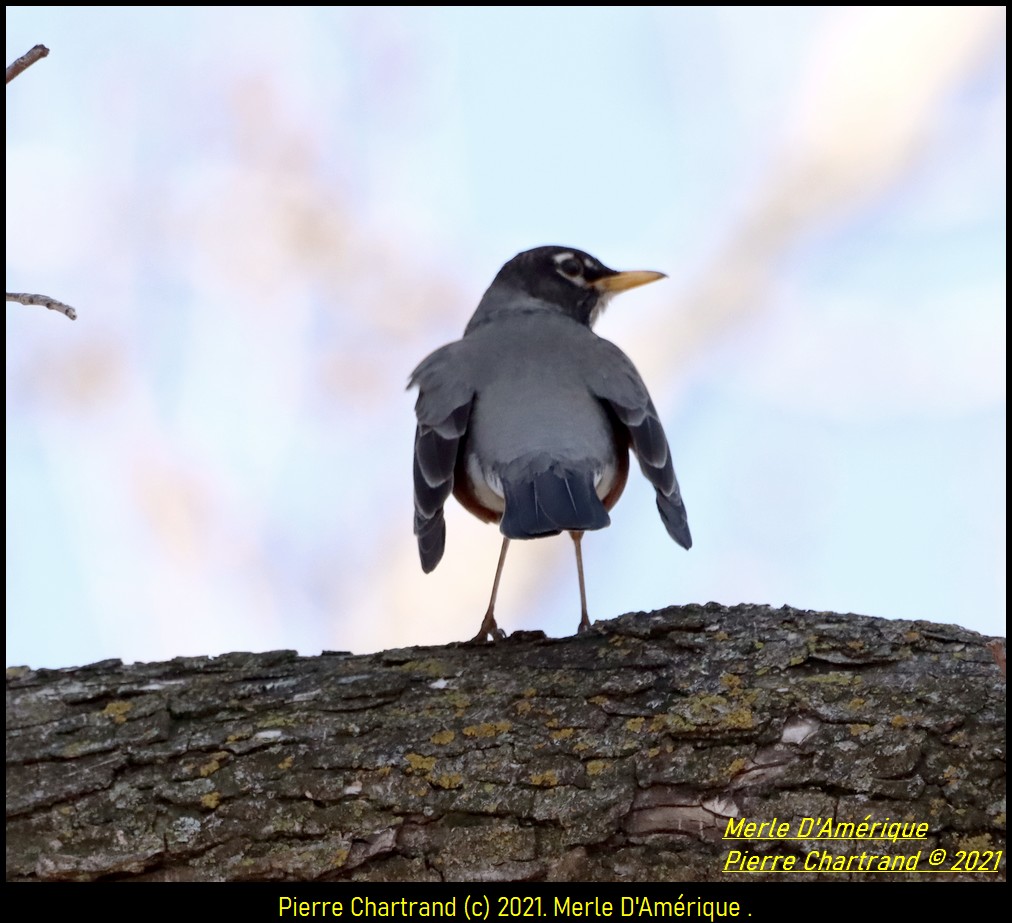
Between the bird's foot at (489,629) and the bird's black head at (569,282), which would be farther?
the bird's black head at (569,282)

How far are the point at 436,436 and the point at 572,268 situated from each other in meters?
2.09

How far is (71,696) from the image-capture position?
3.25 metres

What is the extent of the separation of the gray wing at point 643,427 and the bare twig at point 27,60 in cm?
261

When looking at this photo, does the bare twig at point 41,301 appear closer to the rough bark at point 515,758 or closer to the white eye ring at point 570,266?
the rough bark at point 515,758

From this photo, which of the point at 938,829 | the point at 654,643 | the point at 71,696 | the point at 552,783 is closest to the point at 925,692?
the point at 938,829

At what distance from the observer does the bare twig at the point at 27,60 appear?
268 cm

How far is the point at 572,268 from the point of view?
245 inches

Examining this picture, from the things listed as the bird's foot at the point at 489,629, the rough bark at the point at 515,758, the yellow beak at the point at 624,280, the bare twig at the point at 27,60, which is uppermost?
the yellow beak at the point at 624,280

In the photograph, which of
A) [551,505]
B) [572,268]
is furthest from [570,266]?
[551,505]

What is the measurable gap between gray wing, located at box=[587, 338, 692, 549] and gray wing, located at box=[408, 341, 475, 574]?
1.88 ft

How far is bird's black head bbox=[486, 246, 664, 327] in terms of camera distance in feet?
20.3

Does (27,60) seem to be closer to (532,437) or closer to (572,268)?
(532,437)

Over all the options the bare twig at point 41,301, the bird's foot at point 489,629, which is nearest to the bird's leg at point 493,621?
the bird's foot at point 489,629

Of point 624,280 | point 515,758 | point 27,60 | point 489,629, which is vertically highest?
point 624,280
